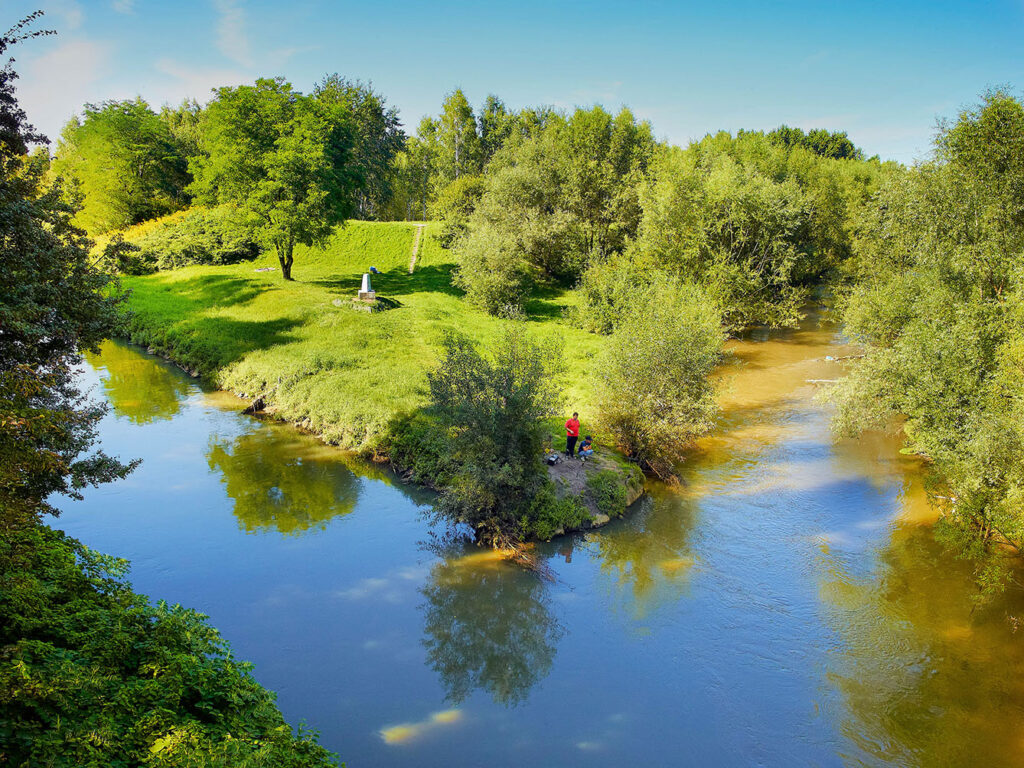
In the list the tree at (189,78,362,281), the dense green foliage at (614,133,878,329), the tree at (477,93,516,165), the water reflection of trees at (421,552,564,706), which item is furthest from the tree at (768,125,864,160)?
the water reflection of trees at (421,552,564,706)

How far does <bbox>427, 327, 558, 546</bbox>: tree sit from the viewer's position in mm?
17781

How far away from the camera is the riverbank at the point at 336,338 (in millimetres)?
25703

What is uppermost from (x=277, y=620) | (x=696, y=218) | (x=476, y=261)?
(x=696, y=218)

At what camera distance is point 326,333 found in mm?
35250

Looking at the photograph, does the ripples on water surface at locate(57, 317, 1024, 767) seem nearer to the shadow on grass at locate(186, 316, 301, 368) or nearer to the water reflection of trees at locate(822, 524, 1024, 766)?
the water reflection of trees at locate(822, 524, 1024, 766)

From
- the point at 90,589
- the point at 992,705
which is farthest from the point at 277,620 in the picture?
the point at 992,705

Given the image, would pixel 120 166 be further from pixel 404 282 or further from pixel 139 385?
pixel 139 385

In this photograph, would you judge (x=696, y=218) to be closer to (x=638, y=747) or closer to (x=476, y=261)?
(x=476, y=261)

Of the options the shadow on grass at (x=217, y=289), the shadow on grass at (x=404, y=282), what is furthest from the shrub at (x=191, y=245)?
the shadow on grass at (x=404, y=282)

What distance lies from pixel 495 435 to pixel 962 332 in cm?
1564

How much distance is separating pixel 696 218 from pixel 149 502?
126 ft

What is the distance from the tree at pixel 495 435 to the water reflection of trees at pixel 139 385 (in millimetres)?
17711

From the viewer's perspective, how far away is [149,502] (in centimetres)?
2053

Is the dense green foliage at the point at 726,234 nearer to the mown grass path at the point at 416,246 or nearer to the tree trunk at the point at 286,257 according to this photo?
the mown grass path at the point at 416,246
